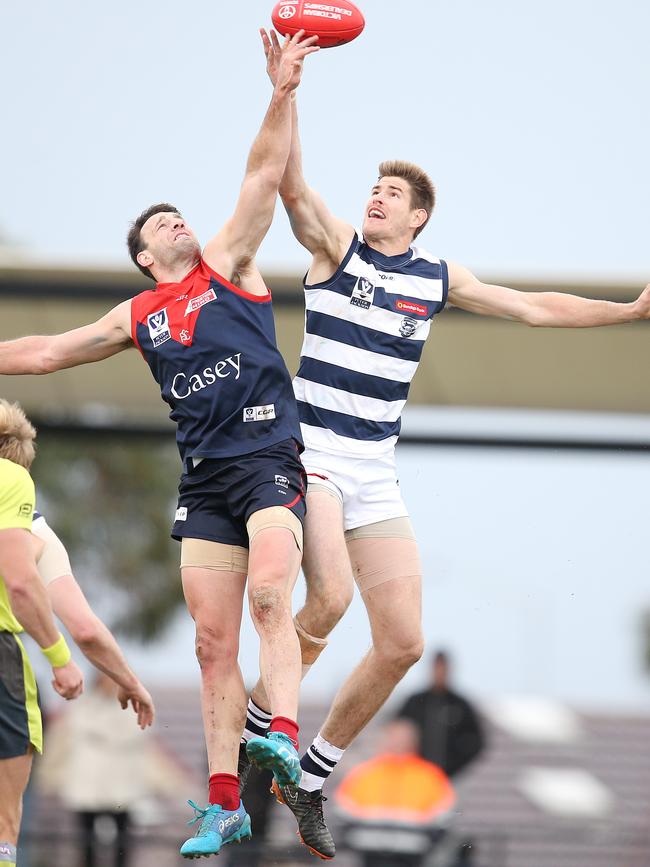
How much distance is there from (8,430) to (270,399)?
4.25 ft

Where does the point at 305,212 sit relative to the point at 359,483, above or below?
above

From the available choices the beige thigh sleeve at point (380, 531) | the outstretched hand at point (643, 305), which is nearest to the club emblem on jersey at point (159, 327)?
the beige thigh sleeve at point (380, 531)

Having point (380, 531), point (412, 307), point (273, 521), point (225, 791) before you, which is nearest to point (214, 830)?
point (225, 791)

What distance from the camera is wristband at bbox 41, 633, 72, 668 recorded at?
266 inches

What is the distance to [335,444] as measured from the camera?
6664 millimetres

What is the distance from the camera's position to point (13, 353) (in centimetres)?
677

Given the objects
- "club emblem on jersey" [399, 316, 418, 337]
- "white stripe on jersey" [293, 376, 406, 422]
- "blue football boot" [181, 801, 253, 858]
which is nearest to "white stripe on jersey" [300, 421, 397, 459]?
"white stripe on jersey" [293, 376, 406, 422]

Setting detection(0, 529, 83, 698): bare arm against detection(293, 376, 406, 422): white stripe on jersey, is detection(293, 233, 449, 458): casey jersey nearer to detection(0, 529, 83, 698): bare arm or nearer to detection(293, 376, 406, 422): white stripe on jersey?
detection(293, 376, 406, 422): white stripe on jersey

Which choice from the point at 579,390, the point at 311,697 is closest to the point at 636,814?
the point at 311,697

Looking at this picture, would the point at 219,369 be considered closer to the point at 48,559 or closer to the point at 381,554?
the point at 381,554

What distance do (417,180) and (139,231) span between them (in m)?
1.35

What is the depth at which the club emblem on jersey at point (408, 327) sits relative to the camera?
678 cm

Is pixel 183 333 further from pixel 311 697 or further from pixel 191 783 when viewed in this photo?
pixel 311 697

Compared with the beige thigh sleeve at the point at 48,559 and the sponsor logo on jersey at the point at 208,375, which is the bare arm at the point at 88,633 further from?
the sponsor logo on jersey at the point at 208,375
